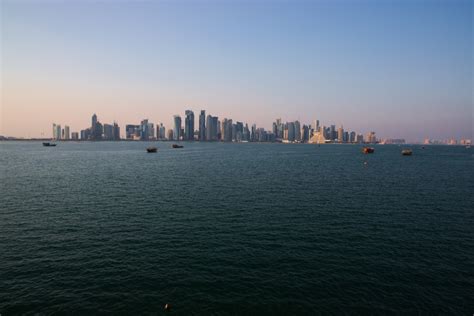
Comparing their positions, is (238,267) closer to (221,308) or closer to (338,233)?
(221,308)

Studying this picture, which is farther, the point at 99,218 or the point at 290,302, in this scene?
the point at 99,218

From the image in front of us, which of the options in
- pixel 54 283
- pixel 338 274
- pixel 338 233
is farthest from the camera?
pixel 338 233

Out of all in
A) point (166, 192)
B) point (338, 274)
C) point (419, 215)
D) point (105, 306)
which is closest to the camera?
point (105, 306)

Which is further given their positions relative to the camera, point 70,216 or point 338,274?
point 70,216

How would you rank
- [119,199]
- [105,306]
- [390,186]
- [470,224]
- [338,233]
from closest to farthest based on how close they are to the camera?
1. [105,306]
2. [338,233]
3. [470,224]
4. [119,199]
5. [390,186]

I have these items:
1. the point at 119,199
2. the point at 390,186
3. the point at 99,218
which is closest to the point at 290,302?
the point at 99,218

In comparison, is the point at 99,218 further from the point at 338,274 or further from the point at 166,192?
the point at 338,274

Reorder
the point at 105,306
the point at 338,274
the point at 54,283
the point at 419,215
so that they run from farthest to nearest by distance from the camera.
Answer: the point at 419,215, the point at 338,274, the point at 54,283, the point at 105,306

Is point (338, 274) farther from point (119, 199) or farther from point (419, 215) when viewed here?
point (119, 199)

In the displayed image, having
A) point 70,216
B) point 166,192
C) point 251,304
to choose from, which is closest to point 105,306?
point 251,304
